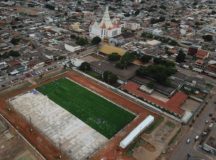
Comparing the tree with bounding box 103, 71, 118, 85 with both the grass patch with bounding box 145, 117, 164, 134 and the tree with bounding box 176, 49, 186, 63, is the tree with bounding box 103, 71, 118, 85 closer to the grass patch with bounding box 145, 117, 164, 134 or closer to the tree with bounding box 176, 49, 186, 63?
the grass patch with bounding box 145, 117, 164, 134

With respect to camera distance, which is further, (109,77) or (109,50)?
(109,50)

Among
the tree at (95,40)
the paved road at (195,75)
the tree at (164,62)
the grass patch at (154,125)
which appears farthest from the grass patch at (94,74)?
the paved road at (195,75)

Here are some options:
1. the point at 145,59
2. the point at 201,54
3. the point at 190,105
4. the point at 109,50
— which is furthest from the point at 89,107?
the point at 201,54

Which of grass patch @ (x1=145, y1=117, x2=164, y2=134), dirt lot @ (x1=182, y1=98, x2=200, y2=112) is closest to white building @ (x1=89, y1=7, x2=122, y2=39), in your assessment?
dirt lot @ (x1=182, y1=98, x2=200, y2=112)

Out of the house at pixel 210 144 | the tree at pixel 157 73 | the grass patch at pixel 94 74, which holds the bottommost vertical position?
the grass patch at pixel 94 74

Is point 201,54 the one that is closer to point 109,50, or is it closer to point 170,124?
point 109,50

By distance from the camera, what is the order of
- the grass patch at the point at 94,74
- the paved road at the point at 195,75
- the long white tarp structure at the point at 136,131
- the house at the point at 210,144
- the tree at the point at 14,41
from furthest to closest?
1. the tree at the point at 14,41
2. the paved road at the point at 195,75
3. the grass patch at the point at 94,74
4. the house at the point at 210,144
5. the long white tarp structure at the point at 136,131

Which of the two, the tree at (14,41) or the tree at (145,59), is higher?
the tree at (145,59)

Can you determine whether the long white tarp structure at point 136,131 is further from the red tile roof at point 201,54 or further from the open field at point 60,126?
the red tile roof at point 201,54
